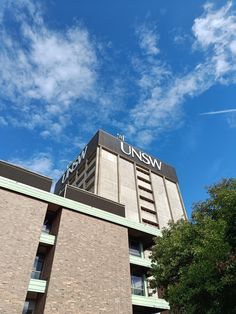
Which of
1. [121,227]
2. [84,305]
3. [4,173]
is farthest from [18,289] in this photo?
[121,227]

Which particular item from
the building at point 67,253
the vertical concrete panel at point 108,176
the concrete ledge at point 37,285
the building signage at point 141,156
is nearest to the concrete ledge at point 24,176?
the building at point 67,253

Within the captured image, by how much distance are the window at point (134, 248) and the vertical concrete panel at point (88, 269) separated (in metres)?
1.80

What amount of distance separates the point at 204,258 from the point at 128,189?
3427cm

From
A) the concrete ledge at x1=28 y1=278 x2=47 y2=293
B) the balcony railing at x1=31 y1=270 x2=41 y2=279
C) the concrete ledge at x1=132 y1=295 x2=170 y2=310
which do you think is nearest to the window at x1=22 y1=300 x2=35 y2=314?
the balcony railing at x1=31 y1=270 x2=41 y2=279

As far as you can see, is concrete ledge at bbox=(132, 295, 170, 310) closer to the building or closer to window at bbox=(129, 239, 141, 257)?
the building

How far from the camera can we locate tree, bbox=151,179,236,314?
11.3 meters

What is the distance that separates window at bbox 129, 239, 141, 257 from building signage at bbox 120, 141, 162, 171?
30438mm

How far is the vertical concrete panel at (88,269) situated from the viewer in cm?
1570

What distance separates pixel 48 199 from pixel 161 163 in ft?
142

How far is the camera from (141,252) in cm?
2300

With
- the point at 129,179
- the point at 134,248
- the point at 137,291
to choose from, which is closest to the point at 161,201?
the point at 129,179

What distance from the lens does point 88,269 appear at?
1764 centimetres

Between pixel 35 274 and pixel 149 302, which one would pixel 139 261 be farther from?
pixel 35 274

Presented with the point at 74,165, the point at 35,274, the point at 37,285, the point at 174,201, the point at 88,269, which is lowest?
the point at 37,285
